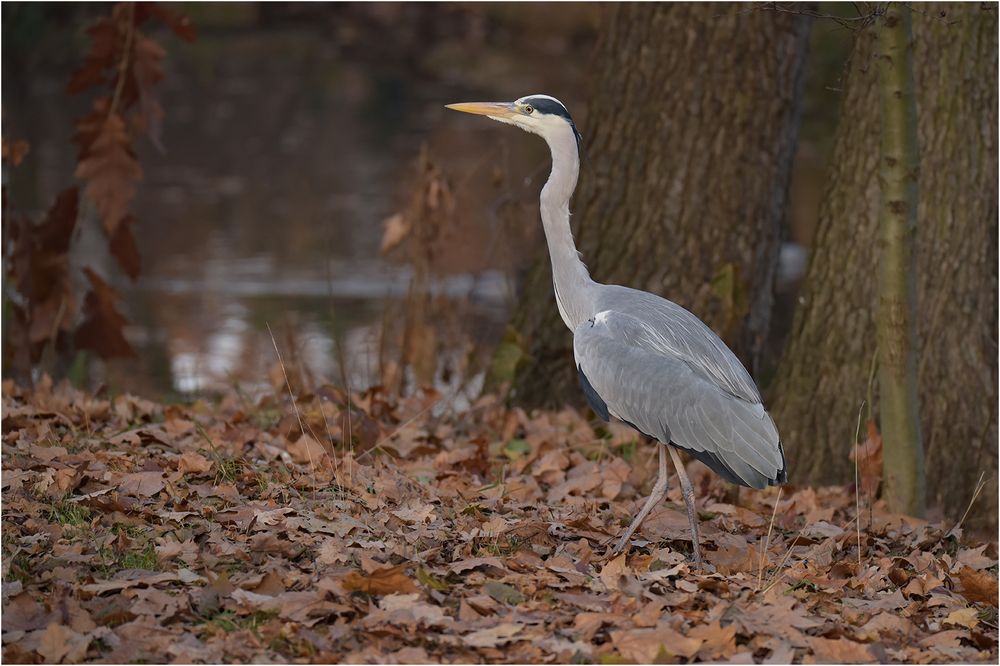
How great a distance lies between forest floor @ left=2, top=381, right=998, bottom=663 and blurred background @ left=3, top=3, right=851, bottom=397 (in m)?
1.53

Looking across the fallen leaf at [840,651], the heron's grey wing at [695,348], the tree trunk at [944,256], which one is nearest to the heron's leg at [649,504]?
the heron's grey wing at [695,348]

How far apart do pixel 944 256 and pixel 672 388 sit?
7.89 ft

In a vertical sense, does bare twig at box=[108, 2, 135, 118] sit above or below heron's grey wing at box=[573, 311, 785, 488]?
above

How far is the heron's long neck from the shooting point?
570 centimetres

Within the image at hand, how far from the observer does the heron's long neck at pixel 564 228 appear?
18.7 ft

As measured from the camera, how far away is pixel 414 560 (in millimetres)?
4602

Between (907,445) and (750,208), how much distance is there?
221 cm

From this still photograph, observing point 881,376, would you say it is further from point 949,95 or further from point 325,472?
→ point 325,472

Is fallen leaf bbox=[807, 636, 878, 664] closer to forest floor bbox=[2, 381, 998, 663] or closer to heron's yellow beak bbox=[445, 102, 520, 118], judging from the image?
forest floor bbox=[2, 381, 998, 663]

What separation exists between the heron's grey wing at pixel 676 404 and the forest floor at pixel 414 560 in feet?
0.86

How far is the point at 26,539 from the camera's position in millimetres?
4559

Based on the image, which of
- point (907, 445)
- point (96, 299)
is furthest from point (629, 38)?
point (96, 299)

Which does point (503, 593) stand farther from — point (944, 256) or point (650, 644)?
point (944, 256)

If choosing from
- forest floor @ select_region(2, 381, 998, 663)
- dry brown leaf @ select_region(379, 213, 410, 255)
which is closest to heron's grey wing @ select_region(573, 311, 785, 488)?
forest floor @ select_region(2, 381, 998, 663)
